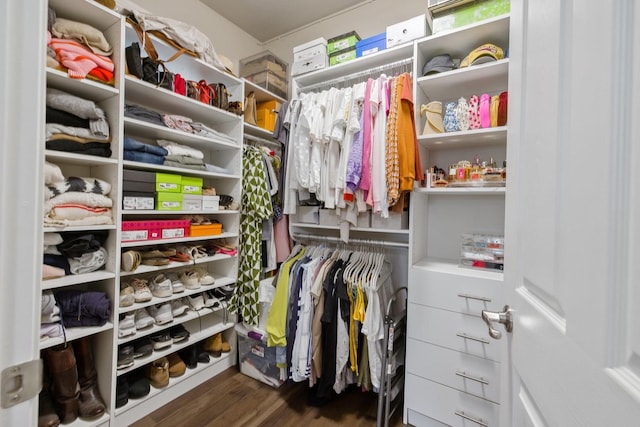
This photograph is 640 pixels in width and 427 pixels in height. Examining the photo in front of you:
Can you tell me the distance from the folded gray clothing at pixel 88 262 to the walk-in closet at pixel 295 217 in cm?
1

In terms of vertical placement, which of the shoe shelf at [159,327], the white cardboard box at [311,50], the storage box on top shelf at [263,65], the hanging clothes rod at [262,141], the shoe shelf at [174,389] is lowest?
the shoe shelf at [174,389]

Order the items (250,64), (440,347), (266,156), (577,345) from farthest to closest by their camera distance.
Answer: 1. (250,64)
2. (266,156)
3. (440,347)
4. (577,345)

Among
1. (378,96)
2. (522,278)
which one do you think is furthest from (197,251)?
(522,278)

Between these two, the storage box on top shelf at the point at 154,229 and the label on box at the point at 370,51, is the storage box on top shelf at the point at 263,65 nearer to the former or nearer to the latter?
the label on box at the point at 370,51

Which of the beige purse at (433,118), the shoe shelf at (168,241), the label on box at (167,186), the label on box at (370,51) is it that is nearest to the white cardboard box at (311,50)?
the label on box at (370,51)

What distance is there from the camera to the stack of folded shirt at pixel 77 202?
1.27m

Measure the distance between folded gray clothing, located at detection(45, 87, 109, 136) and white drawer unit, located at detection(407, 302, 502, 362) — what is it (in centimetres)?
195

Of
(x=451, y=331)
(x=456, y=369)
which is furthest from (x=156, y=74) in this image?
(x=456, y=369)

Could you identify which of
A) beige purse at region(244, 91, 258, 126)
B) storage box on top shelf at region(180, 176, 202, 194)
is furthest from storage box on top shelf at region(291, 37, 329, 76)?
storage box on top shelf at region(180, 176, 202, 194)

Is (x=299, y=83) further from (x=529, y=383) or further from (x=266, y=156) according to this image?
(x=529, y=383)

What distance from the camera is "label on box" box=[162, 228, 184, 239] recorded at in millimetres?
1713

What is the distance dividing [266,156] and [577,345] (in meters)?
2.07

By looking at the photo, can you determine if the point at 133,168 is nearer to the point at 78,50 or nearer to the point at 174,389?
the point at 78,50

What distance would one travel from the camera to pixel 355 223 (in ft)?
5.82
